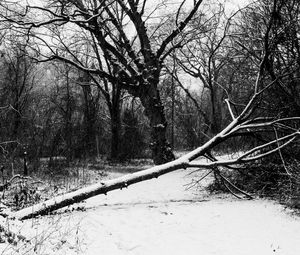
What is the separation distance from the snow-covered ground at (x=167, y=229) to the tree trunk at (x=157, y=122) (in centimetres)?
597

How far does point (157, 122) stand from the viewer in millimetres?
15625

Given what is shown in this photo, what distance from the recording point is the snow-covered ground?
18.3 feet

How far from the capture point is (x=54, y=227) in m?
5.83

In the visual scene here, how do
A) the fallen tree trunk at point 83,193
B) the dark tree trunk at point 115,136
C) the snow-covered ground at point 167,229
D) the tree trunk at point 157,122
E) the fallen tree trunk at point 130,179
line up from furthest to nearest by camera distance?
the dark tree trunk at point 115,136 < the tree trunk at point 157,122 < the fallen tree trunk at point 130,179 < the fallen tree trunk at point 83,193 < the snow-covered ground at point 167,229

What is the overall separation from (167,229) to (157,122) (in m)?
9.10

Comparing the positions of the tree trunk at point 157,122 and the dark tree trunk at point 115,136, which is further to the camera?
the dark tree trunk at point 115,136

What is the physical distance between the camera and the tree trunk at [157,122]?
15.5 m

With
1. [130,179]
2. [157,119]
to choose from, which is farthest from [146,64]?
[130,179]

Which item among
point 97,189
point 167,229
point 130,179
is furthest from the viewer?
point 130,179

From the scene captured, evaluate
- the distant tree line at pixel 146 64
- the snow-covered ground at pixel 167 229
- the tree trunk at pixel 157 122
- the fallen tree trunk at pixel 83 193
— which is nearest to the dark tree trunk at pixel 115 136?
the distant tree line at pixel 146 64

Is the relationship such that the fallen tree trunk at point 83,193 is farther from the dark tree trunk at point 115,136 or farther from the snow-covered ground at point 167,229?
the dark tree trunk at point 115,136

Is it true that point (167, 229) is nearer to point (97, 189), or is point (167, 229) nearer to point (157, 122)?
point (97, 189)

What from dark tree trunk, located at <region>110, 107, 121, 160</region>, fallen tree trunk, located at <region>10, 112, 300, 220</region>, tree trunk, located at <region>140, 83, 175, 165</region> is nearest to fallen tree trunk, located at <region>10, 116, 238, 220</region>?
fallen tree trunk, located at <region>10, 112, 300, 220</region>

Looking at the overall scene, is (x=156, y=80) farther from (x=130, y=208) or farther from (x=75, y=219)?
(x=75, y=219)
